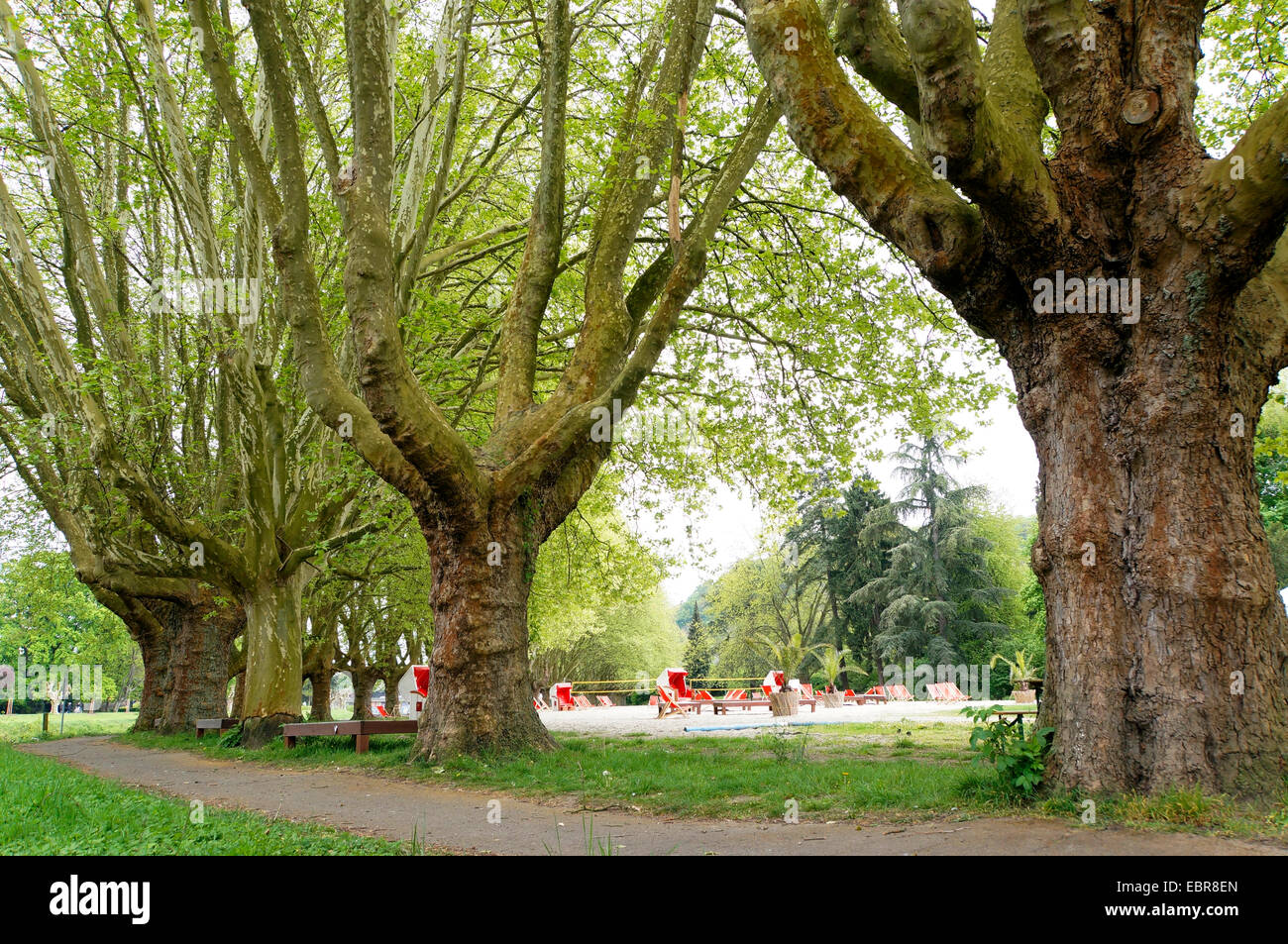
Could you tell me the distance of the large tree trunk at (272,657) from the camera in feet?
43.7

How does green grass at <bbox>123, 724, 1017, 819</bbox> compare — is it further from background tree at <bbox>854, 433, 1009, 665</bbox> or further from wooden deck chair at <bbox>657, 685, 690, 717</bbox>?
background tree at <bbox>854, 433, 1009, 665</bbox>

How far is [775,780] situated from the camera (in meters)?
7.07

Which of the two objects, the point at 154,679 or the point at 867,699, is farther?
the point at 867,699

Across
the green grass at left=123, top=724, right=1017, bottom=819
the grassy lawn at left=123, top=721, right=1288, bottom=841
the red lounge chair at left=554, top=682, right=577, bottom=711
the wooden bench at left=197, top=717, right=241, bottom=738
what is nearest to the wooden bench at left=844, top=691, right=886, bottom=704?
the red lounge chair at left=554, top=682, right=577, bottom=711

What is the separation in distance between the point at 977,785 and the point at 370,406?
6.58m

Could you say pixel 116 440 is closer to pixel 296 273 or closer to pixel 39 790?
pixel 296 273

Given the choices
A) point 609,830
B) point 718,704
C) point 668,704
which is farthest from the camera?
point 668,704

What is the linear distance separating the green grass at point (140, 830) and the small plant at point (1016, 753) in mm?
3936

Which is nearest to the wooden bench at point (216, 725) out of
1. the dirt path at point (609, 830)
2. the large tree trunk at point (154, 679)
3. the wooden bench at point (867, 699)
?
the large tree trunk at point (154, 679)

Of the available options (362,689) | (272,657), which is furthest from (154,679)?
(362,689)

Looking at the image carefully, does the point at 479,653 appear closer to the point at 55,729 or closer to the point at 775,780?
the point at 775,780

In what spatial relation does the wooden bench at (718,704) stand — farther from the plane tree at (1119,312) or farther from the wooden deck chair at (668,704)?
the plane tree at (1119,312)

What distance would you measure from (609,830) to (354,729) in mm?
7048

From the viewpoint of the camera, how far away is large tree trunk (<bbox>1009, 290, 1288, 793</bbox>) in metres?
4.89
